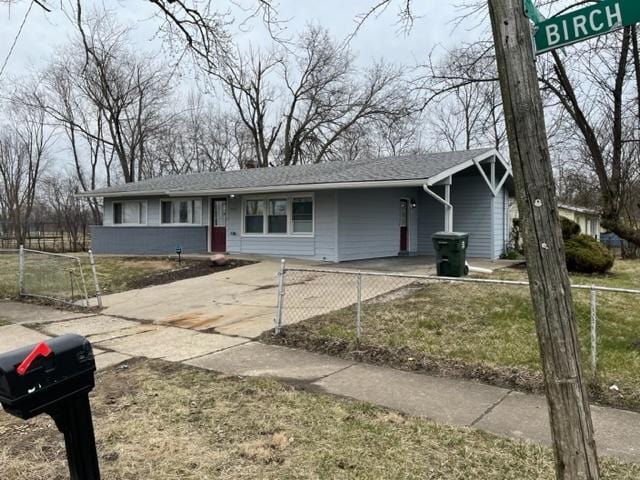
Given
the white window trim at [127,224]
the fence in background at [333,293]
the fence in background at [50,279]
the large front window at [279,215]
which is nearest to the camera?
the fence in background at [333,293]

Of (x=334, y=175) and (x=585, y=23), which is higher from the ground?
(x=334, y=175)

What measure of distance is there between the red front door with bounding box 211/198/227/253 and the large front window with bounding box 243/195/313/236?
50.4 inches

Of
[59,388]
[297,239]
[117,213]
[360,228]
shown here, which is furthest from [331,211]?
[59,388]

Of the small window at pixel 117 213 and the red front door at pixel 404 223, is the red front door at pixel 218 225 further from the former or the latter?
the red front door at pixel 404 223

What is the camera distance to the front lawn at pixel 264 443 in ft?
10.7

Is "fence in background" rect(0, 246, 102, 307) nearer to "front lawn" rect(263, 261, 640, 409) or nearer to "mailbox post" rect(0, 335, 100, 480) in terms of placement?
"front lawn" rect(263, 261, 640, 409)

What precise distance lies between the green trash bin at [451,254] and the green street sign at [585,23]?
9776mm

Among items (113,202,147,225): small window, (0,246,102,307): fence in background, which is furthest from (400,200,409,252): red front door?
(0,246,102,307): fence in background

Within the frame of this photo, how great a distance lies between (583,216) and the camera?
103 ft

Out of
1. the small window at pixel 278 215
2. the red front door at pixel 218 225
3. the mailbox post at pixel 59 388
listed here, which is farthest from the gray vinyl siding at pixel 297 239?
the mailbox post at pixel 59 388

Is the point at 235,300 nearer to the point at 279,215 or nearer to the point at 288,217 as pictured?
the point at 288,217

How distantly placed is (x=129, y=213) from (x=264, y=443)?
1985 cm

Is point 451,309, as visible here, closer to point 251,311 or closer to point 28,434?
point 251,311

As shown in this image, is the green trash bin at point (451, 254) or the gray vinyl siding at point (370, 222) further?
the gray vinyl siding at point (370, 222)
